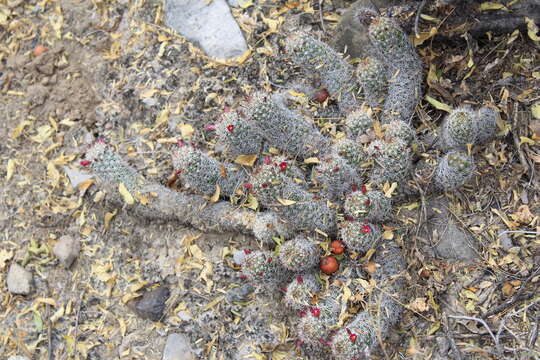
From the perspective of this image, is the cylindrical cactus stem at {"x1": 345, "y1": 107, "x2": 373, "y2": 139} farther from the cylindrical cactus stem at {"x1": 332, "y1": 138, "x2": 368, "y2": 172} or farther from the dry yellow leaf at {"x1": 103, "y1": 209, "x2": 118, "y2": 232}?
the dry yellow leaf at {"x1": 103, "y1": 209, "x2": 118, "y2": 232}

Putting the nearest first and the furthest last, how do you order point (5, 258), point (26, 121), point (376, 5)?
point (376, 5), point (5, 258), point (26, 121)

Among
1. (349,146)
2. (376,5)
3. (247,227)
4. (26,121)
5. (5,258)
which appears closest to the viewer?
(349,146)

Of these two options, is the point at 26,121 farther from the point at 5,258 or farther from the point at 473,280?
the point at 473,280

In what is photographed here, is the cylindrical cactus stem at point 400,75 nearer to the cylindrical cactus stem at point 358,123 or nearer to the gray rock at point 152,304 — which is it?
the cylindrical cactus stem at point 358,123

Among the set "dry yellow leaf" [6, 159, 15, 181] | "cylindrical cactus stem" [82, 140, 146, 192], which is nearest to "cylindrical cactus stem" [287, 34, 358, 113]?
"cylindrical cactus stem" [82, 140, 146, 192]

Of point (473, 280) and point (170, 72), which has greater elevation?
point (170, 72)

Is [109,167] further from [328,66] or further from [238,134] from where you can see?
[328,66]

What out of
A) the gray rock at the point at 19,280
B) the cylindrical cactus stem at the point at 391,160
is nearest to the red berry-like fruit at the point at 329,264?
the cylindrical cactus stem at the point at 391,160

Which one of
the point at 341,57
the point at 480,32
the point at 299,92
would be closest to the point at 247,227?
the point at 299,92
